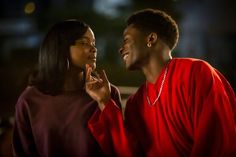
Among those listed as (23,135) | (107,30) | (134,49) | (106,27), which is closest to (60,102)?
(23,135)

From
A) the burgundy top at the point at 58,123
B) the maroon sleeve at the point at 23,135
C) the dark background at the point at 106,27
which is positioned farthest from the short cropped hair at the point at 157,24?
the maroon sleeve at the point at 23,135

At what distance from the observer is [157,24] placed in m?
1.76

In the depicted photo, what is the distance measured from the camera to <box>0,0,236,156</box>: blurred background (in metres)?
2.49

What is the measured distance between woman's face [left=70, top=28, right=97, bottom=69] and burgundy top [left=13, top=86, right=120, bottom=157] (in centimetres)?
15

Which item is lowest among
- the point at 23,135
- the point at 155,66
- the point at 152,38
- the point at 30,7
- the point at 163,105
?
the point at 23,135

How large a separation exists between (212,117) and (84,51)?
1.90 ft

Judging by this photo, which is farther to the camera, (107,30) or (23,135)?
(107,30)

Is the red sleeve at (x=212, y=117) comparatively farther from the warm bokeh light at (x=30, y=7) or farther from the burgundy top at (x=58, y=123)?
the warm bokeh light at (x=30, y=7)

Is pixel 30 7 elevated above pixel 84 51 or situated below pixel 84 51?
above

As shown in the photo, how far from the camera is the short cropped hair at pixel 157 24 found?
175 cm

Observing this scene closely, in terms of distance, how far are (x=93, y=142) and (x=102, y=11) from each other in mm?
1946

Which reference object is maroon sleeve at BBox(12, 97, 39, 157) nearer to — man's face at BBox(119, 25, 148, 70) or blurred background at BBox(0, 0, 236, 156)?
blurred background at BBox(0, 0, 236, 156)

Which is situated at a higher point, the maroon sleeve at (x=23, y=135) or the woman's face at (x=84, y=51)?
the woman's face at (x=84, y=51)

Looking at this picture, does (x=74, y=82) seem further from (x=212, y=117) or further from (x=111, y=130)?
(x=212, y=117)
